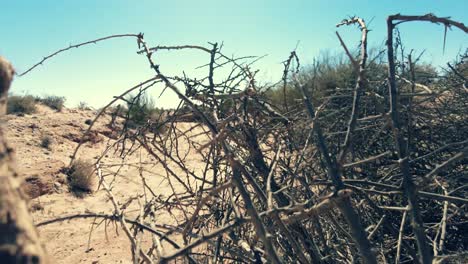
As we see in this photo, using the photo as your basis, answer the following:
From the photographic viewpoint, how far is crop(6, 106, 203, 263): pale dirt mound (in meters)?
5.87

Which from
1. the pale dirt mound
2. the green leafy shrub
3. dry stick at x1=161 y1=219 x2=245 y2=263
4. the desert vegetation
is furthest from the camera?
the green leafy shrub

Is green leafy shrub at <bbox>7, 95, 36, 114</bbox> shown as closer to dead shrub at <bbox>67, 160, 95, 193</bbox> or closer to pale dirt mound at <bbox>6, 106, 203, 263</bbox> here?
pale dirt mound at <bbox>6, 106, 203, 263</bbox>

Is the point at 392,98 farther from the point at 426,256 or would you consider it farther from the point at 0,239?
the point at 0,239

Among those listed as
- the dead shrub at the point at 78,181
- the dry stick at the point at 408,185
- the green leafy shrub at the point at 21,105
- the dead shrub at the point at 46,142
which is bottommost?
the dry stick at the point at 408,185

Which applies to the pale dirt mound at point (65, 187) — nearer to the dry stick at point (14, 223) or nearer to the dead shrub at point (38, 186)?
the dead shrub at point (38, 186)

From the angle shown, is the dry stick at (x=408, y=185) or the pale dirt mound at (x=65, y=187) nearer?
the dry stick at (x=408, y=185)

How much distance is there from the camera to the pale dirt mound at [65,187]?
19.2ft

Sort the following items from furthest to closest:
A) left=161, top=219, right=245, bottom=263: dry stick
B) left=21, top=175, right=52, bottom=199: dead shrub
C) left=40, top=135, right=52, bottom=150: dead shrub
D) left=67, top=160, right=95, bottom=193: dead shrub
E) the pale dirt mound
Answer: left=40, top=135, right=52, bottom=150: dead shrub < left=67, top=160, right=95, bottom=193: dead shrub < left=21, top=175, right=52, bottom=199: dead shrub < the pale dirt mound < left=161, top=219, right=245, bottom=263: dry stick

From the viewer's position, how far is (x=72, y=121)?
12.6 meters

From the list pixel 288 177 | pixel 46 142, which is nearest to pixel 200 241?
pixel 288 177

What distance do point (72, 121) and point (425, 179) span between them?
12.7m

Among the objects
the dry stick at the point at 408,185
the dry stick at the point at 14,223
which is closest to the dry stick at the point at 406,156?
the dry stick at the point at 408,185

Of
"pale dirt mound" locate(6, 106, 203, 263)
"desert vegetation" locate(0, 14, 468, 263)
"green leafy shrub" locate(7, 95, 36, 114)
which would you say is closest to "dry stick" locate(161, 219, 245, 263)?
"desert vegetation" locate(0, 14, 468, 263)

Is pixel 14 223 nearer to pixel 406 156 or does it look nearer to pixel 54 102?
pixel 406 156
